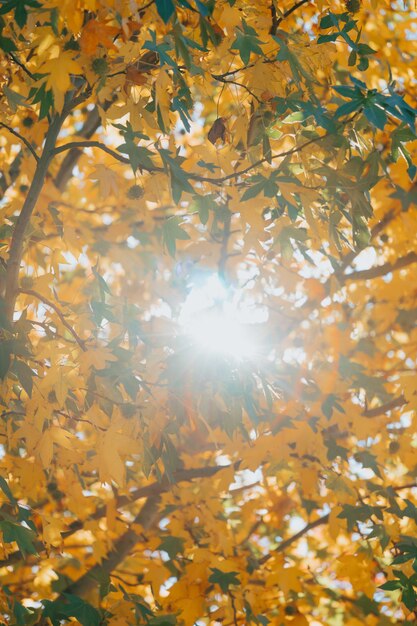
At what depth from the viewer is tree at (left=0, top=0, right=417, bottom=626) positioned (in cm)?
197

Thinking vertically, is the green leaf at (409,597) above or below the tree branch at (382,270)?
below

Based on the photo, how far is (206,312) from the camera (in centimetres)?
279

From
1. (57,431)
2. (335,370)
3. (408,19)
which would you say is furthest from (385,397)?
(408,19)

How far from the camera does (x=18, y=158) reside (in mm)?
3240

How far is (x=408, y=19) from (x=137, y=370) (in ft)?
9.21

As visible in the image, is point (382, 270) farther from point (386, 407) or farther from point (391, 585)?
point (391, 585)

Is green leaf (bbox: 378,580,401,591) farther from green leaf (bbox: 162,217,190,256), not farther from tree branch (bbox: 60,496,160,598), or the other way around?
green leaf (bbox: 162,217,190,256)

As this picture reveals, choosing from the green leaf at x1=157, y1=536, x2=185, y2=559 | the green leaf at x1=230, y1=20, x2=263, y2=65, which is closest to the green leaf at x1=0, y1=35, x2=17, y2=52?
the green leaf at x1=230, y1=20, x2=263, y2=65

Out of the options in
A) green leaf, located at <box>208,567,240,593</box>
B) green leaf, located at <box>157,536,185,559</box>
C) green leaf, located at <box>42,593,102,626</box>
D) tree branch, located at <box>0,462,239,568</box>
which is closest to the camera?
green leaf, located at <box>42,593,102,626</box>

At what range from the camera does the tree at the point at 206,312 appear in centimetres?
197

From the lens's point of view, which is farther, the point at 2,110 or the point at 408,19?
the point at 408,19

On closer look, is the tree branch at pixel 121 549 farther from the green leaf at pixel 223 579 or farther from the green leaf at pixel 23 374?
the green leaf at pixel 23 374

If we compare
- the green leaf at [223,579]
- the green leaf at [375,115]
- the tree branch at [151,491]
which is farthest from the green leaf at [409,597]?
the green leaf at [375,115]

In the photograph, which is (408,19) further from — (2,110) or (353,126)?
(2,110)
